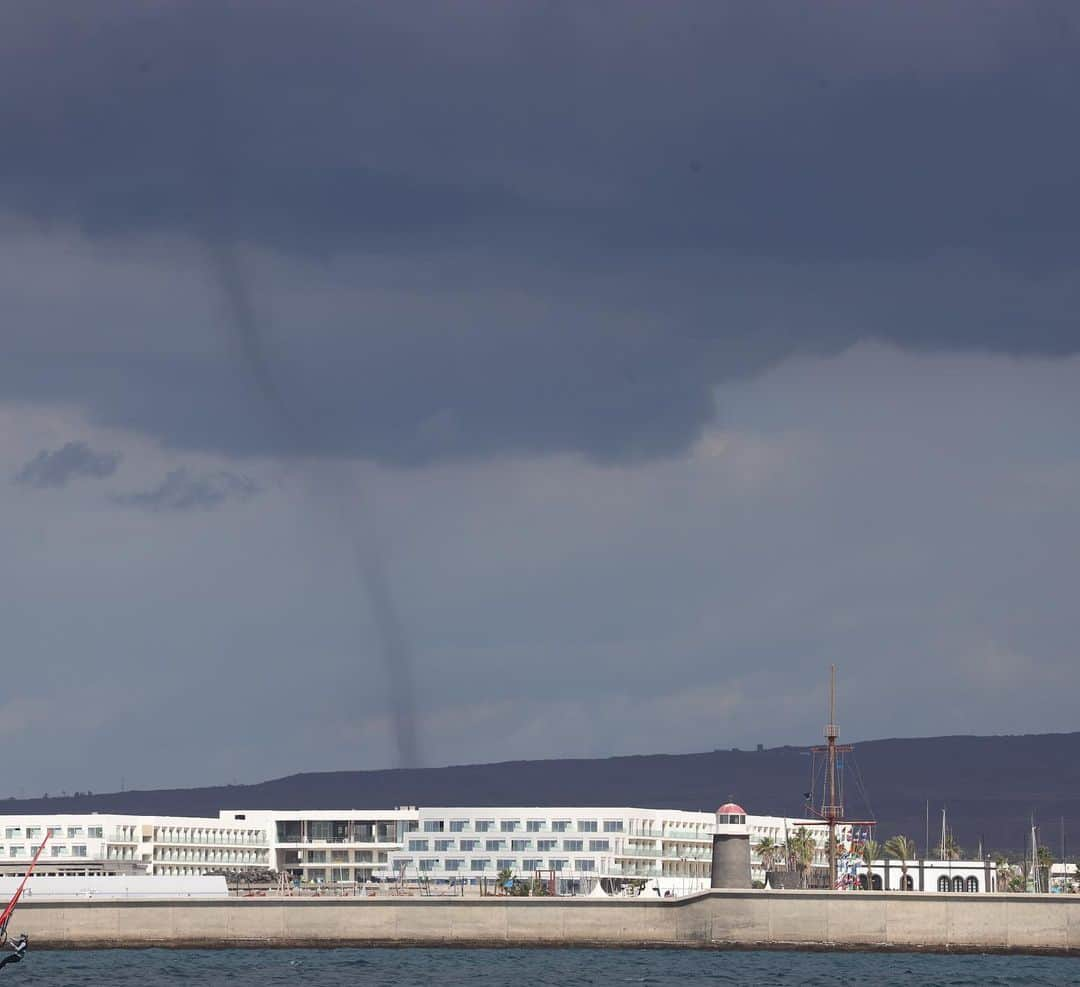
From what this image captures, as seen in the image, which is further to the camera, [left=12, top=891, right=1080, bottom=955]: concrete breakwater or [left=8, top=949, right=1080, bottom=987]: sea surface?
[left=12, top=891, right=1080, bottom=955]: concrete breakwater

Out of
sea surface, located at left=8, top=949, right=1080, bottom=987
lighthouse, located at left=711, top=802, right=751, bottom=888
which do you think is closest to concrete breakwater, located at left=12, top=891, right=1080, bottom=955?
sea surface, located at left=8, top=949, right=1080, bottom=987

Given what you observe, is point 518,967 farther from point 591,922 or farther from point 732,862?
point 732,862

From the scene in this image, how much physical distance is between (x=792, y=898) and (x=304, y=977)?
47980 millimetres

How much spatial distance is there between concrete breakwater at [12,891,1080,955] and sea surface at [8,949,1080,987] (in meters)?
1.71

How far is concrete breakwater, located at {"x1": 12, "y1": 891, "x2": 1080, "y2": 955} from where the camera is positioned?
6447 inches

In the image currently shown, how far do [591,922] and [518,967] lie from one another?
28.3 metres

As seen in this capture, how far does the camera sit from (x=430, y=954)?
16662 centimetres

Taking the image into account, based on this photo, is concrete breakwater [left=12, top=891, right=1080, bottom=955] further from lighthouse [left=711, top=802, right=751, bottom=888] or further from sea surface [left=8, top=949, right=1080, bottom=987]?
lighthouse [left=711, top=802, right=751, bottom=888]

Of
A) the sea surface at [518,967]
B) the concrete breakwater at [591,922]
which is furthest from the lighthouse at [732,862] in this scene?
the sea surface at [518,967]

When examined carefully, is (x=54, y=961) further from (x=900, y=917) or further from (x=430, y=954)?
(x=900, y=917)

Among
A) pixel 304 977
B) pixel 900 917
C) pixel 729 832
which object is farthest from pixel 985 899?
pixel 304 977

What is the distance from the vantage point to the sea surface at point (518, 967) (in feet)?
432

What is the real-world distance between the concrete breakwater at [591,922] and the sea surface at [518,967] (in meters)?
1.71

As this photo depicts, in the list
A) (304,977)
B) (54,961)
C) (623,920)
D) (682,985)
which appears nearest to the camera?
(682,985)
